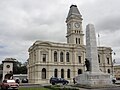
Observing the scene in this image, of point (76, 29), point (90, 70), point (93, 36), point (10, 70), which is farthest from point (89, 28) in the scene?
point (76, 29)

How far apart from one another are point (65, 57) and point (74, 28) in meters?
12.7

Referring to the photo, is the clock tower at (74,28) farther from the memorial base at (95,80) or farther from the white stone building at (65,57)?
the memorial base at (95,80)

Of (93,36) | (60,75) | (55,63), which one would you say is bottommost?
(60,75)

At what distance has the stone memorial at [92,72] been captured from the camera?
2358 centimetres

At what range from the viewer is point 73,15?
213ft

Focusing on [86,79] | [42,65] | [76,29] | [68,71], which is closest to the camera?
[86,79]

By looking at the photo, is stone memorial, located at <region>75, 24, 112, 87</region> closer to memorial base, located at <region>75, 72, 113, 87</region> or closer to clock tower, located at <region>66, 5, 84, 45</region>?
memorial base, located at <region>75, 72, 113, 87</region>

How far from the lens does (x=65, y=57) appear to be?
2251 inches

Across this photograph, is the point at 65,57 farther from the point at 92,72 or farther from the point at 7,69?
the point at 92,72

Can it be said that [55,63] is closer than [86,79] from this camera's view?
No

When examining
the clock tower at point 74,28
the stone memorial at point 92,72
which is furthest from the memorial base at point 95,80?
the clock tower at point 74,28

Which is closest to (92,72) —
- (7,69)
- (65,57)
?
(7,69)

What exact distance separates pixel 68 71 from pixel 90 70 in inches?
1289

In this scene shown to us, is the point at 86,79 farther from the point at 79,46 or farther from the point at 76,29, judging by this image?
the point at 76,29
